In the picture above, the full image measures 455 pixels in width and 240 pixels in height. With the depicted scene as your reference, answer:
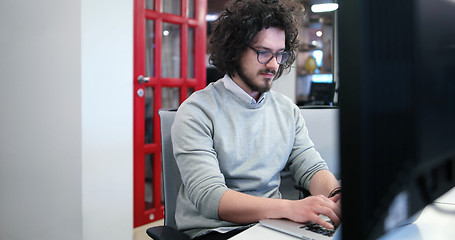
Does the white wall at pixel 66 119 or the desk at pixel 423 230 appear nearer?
the desk at pixel 423 230

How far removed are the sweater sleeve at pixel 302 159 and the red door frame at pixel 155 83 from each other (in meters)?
1.58

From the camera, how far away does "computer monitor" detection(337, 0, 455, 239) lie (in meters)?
0.36

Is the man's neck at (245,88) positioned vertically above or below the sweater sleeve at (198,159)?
above

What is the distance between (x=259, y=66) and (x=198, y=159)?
1.40ft

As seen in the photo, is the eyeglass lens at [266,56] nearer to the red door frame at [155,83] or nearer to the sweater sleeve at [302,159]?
the sweater sleeve at [302,159]

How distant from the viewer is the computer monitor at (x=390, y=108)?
1.20ft

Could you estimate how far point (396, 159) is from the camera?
1.38 feet

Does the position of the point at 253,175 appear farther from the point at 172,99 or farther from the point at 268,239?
the point at 172,99

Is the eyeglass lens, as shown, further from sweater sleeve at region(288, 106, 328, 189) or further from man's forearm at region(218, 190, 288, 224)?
man's forearm at region(218, 190, 288, 224)

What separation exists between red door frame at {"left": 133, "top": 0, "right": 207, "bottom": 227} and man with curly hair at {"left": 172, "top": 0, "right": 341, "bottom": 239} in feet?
4.30

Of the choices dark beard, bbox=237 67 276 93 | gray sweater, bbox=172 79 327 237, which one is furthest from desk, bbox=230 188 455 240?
dark beard, bbox=237 67 276 93

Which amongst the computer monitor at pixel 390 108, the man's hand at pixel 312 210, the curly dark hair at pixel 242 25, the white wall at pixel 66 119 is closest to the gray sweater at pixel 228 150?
the curly dark hair at pixel 242 25

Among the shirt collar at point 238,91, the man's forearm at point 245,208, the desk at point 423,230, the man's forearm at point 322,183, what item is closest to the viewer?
the desk at point 423,230

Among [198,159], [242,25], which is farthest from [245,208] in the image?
[242,25]
